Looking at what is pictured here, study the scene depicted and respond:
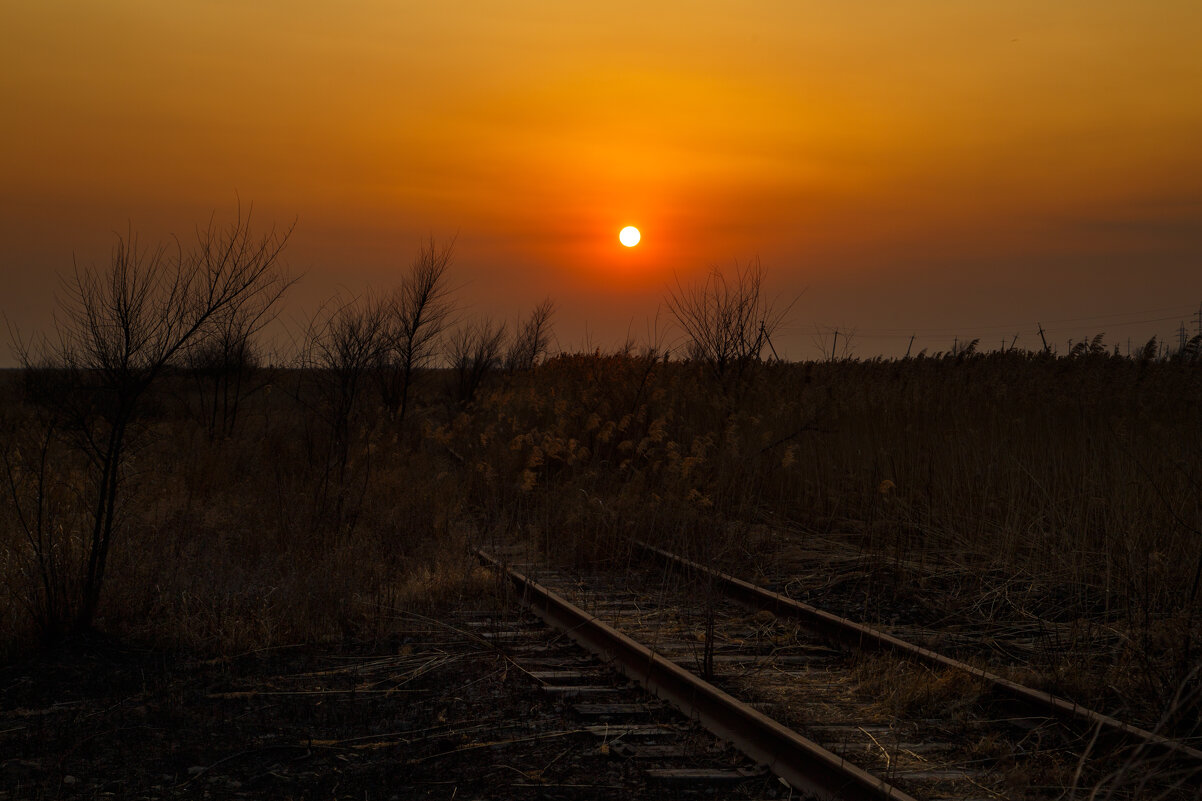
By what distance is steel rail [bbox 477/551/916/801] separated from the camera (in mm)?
4168

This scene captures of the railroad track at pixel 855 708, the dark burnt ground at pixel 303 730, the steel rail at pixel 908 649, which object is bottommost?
the dark burnt ground at pixel 303 730

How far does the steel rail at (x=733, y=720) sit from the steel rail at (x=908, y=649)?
758mm

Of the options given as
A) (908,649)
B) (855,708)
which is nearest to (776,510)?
(908,649)

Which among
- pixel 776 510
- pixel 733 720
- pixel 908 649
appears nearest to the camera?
pixel 733 720

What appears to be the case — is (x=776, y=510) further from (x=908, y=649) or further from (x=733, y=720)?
(x=733, y=720)

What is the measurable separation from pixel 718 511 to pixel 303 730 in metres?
4.31

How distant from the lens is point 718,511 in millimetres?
8664

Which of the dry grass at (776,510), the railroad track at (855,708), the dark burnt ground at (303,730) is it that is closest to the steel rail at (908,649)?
the railroad track at (855,708)

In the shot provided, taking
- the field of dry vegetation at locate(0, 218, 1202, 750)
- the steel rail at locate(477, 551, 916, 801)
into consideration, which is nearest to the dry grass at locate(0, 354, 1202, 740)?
the field of dry vegetation at locate(0, 218, 1202, 750)

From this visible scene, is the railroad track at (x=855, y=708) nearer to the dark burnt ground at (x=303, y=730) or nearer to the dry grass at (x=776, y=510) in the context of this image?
the dark burnt ground at (x=303, y=730)

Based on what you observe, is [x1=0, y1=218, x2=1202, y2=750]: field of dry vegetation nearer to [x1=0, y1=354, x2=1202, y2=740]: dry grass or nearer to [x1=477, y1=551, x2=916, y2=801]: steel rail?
[x1=0, y1=354, x2=1202, y2=740]: dry grass

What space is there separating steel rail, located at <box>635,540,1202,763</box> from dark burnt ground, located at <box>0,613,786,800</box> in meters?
1.66

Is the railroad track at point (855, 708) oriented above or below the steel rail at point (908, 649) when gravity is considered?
below

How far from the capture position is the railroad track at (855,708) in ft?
14.2
